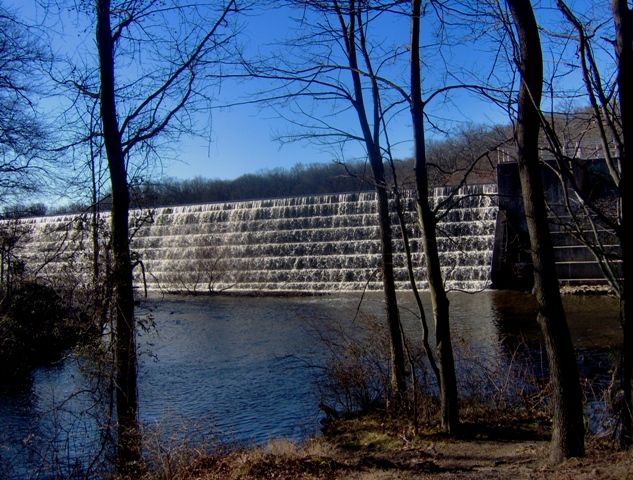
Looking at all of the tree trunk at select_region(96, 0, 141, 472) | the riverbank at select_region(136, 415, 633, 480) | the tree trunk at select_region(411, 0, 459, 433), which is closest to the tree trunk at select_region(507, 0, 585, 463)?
the riverbank at select_region(136, 415, 633, 480)

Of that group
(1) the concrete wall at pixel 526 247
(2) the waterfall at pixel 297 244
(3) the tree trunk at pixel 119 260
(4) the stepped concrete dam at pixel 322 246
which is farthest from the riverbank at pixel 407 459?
(2) the waterfall at pixel 297 244

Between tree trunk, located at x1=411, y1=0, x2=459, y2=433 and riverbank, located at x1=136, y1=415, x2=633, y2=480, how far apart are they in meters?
0.50

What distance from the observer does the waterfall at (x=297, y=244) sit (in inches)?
939

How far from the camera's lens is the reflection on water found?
8.12 metres

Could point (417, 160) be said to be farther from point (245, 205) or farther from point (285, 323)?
point (245, 205)

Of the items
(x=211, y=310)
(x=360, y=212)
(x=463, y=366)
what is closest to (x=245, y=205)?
(x=360, y=212)

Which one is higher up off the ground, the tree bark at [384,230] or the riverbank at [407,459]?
the tree bark at [384,230]

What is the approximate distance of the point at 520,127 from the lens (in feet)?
14.6

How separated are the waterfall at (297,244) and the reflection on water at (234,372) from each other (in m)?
3.05

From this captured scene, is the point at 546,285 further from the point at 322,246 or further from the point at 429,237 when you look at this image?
the point at 322,246

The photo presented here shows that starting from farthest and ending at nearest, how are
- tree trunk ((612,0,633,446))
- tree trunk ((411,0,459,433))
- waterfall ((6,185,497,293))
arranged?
waterfall ((6,185,497,293)) < tree trunk ((411,0,459,433)) < tree trunk ((612,0,633,446))

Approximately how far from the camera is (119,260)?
6.42 meters

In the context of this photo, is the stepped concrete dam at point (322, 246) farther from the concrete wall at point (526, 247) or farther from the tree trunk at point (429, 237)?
the tree trunk at point (429, 237)

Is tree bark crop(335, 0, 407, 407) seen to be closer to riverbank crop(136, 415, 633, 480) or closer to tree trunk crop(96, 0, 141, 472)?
riverbank crop(136, 415, 633, 480)
